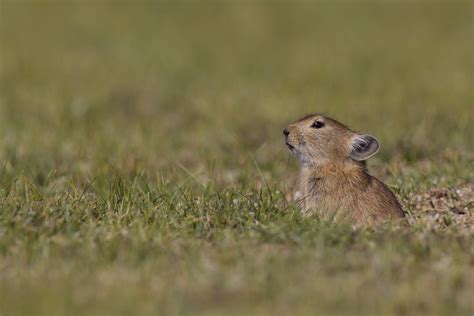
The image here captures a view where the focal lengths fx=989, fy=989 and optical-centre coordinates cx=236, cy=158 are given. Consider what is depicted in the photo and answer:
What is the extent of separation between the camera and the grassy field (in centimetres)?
525

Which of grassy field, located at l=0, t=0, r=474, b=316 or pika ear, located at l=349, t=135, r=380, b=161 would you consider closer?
grassy field, located at l=0, t=0, r=474, b=316

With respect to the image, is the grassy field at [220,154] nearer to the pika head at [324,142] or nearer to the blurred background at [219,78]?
the blurred background at [219,78]

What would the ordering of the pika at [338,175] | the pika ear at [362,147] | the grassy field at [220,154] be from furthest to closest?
the pika ear at [362,147], the pika at [338,175], the grassy field at [220,154]

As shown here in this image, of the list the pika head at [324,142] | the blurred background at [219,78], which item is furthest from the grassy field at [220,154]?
the pika head at [324,142]

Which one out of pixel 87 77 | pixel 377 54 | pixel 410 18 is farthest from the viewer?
pixel 410 18

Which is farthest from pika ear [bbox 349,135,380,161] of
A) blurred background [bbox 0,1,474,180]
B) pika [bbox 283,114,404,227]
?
blurred background [bbox 0,1,474,180]

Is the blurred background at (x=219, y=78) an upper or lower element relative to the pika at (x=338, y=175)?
lower

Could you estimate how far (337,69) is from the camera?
13.8 meters

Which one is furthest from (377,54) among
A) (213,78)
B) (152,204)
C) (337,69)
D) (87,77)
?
(152,204)

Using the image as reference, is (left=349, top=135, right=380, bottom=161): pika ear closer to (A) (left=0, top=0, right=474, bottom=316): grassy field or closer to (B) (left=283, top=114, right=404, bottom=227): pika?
(B) (left=283, top=114, right=404, bottom=227): pika

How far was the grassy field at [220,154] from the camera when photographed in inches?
207

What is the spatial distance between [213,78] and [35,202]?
286 inches

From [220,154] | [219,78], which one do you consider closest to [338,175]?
[220,154]

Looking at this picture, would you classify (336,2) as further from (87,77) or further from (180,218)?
(180,218)
